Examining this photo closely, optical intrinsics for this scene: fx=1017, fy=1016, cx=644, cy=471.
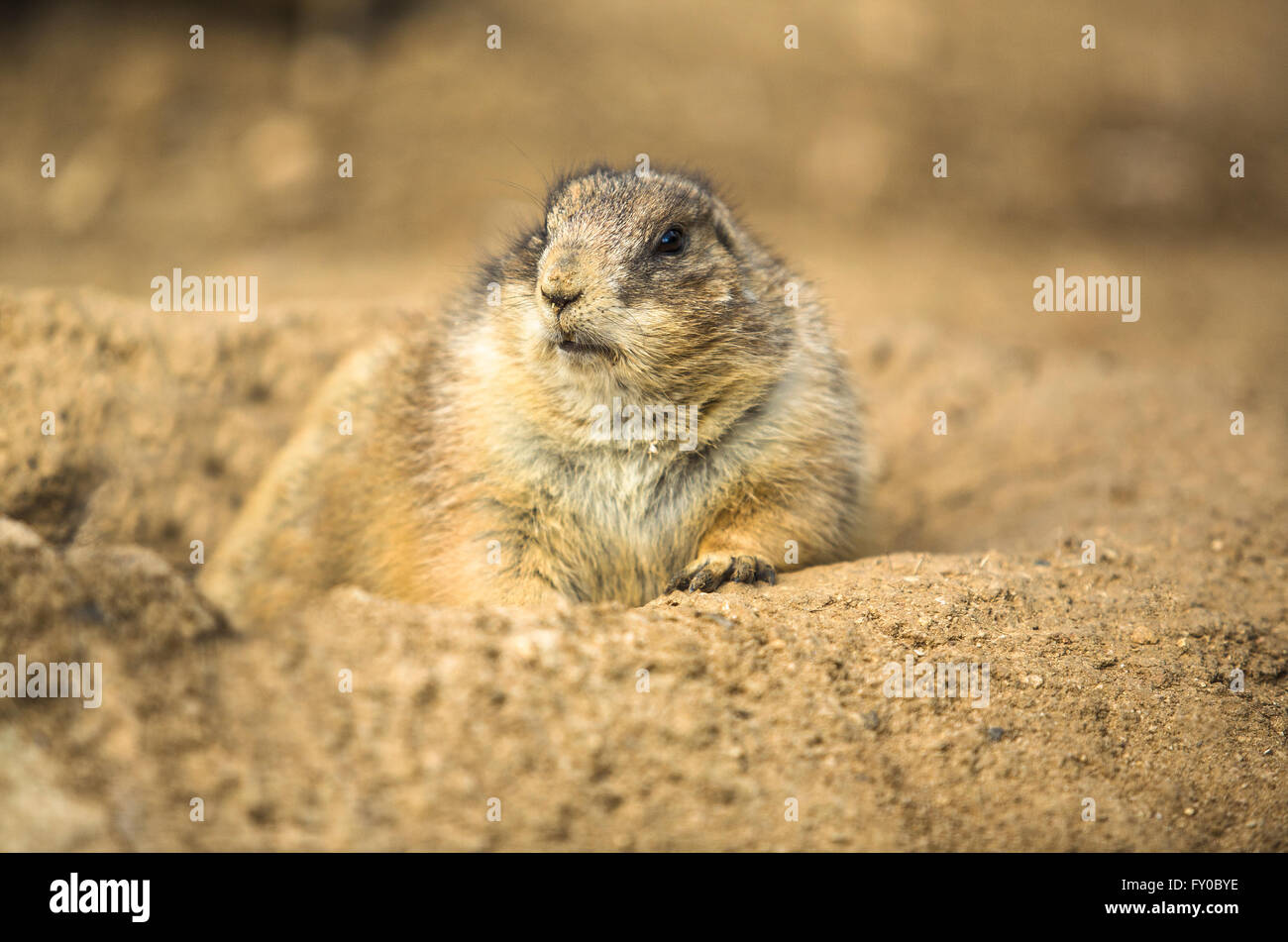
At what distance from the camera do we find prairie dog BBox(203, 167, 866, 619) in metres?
4.41

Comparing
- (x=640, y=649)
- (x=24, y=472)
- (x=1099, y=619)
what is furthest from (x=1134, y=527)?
(x=24, y=472)

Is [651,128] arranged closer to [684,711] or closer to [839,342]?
[839,342]

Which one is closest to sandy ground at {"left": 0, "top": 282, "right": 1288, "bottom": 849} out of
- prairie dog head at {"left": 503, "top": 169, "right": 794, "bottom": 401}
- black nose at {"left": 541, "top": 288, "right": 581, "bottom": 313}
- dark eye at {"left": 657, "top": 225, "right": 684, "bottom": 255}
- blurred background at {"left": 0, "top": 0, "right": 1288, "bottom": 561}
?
prairie dog head at {"left": 503, "top": 169, "right": 794, "bottom": 401}

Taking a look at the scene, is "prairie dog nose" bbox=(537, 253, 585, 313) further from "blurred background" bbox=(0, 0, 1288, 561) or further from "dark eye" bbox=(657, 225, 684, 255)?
"blurred background" bbox=(0, 0, 1288, 561)

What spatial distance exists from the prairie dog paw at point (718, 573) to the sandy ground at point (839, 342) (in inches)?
7.5

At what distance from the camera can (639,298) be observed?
14.3ft

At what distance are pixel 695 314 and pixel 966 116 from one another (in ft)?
36.9

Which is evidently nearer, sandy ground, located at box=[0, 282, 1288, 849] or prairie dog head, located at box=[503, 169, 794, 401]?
sandy ground, located at box=[0, 282, 1288, 849]

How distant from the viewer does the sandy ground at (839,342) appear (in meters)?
2.96

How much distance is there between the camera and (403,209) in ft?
43.2

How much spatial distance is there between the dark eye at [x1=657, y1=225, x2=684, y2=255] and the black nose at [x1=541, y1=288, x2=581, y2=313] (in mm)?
593
